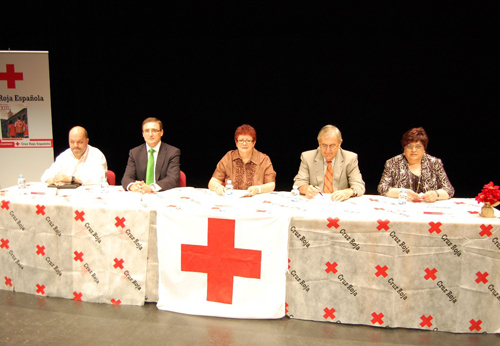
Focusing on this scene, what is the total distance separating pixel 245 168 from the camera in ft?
10.2

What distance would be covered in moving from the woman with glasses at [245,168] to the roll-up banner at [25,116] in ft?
9.39

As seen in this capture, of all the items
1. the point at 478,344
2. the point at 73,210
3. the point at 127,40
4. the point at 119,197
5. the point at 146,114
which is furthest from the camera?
the point at 146,114

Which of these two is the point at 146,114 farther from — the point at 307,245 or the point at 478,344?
the point at 478,344

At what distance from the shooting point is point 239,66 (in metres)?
5.02

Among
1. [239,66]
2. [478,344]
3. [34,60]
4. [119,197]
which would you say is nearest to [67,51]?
[34,60]

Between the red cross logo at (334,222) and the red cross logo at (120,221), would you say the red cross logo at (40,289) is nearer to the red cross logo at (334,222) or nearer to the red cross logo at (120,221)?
the red cross logo at (120,221)

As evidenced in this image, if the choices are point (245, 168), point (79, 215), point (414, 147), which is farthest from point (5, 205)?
point (414, 147)

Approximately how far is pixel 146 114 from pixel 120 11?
143 centimetres

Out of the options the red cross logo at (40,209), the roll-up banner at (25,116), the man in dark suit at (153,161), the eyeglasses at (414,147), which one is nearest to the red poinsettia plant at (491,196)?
the eyeglasses at (414,147)

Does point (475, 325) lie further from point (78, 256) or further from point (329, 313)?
point (78, 256)

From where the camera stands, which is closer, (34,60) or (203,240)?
(203,240)

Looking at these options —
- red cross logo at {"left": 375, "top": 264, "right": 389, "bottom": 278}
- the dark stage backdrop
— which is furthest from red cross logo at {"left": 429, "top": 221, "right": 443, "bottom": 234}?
the dark stage backdrop

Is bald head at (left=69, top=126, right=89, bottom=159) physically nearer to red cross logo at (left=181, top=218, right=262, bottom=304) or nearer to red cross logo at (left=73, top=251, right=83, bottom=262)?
red cross logo at (left=73, top=251, right=83, bottom=262)

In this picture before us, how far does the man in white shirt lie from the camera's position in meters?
3.19
